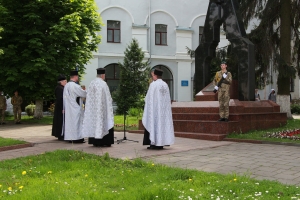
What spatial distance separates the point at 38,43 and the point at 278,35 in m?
12.3

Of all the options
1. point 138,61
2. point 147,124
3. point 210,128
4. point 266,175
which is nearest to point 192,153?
point 147,124

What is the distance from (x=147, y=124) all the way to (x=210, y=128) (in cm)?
303

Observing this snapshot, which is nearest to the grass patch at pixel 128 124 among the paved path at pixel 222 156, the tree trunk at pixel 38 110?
the paved path at pixel 222 156

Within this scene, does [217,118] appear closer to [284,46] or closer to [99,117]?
[99,117]

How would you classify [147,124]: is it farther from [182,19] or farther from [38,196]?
[182,19]

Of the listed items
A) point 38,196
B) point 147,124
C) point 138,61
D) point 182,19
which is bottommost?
point 38,196

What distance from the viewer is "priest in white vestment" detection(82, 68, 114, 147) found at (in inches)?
342

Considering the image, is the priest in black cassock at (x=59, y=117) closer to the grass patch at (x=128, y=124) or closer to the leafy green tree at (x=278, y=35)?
the grass patch at (x=128, y=124)

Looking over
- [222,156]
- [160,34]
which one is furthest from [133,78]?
[222,156]

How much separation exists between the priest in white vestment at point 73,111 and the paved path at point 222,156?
36 centimetres

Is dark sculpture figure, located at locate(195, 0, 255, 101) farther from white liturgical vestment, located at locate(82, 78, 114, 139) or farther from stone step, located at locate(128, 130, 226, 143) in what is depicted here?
white liturgical vestment, located at locate(82, 78, 114, 139)

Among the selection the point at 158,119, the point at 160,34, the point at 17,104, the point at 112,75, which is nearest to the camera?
the point at 158,119

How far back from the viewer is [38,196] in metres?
4.28

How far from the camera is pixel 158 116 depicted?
330 inches
